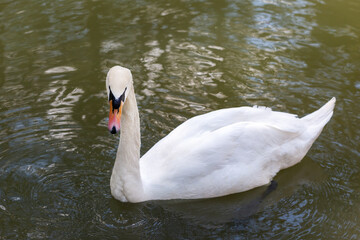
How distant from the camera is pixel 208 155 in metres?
6.20

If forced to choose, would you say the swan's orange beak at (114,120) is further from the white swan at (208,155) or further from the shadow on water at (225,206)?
the shadow on water at (225,206)

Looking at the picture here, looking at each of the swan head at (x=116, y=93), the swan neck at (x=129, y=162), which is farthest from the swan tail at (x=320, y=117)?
the swan head at (x=116, y=93)

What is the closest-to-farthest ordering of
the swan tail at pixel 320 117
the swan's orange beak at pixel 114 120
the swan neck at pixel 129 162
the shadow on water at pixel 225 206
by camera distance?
the swan's orange beak at pixel 114 120
the swan neck at pixel 129 162
the shadow on water at pixel 225 206
the swan tail at pixel 320 117

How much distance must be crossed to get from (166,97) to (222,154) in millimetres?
2392

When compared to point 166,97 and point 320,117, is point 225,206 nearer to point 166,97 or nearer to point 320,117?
point 320,117

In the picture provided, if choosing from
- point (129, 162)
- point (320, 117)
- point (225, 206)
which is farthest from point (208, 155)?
point (320, 117)

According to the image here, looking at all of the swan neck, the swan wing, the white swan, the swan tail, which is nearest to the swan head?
the white swan

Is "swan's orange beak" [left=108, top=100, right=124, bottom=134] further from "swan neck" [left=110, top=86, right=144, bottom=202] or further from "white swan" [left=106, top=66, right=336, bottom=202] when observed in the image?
"swan neck" [left=110, top=86, right=144, bottom=202]

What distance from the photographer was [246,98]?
8.45 meters

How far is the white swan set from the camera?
20.0 ft

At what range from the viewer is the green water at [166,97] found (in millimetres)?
6027

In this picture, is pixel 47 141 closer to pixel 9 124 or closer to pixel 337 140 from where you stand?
pixel 9 124

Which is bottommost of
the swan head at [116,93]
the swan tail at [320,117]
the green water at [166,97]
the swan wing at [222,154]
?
the green water at [166,97]

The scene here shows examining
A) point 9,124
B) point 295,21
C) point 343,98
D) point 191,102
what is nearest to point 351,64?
point 343,98
